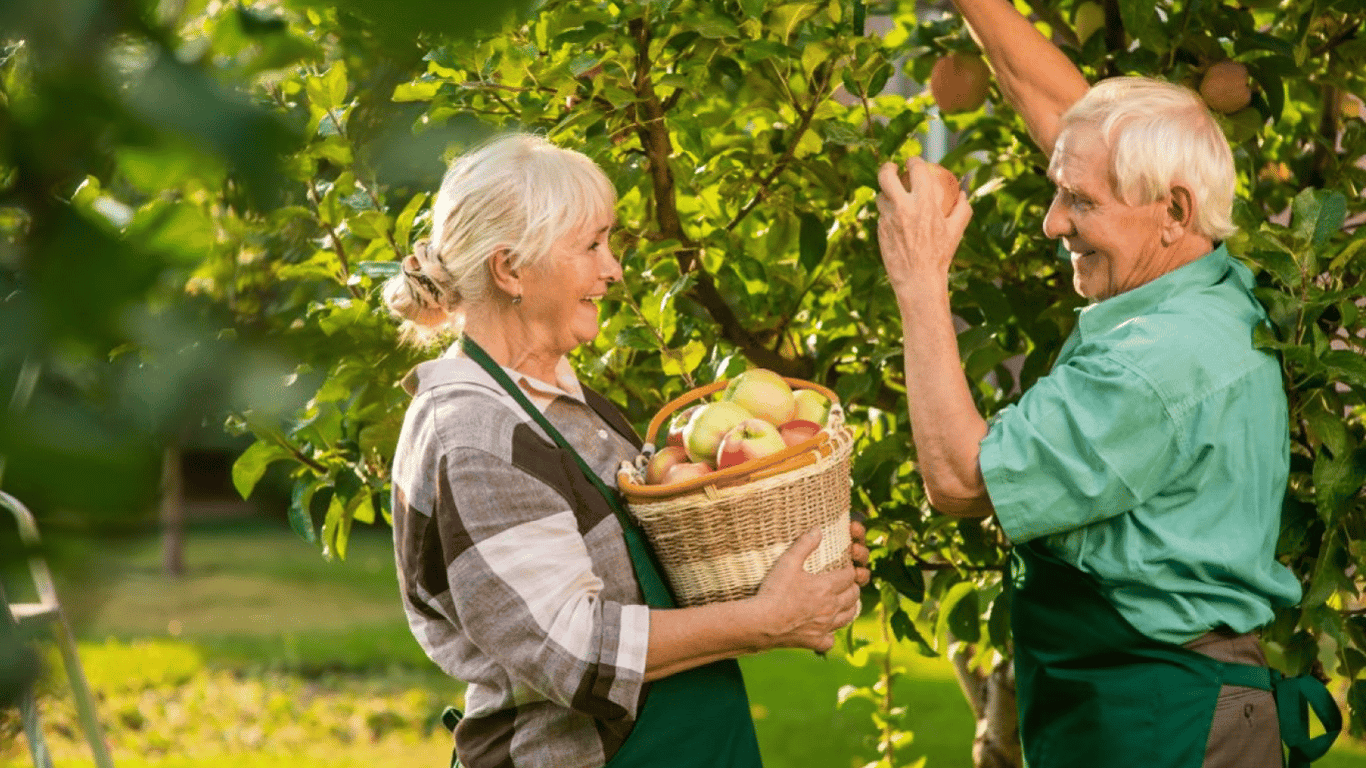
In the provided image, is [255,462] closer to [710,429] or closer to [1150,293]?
[710,429]

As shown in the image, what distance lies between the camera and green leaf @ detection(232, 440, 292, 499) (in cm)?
235

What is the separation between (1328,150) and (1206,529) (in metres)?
1.42

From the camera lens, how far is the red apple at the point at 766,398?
1992 mm

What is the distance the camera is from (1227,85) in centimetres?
267

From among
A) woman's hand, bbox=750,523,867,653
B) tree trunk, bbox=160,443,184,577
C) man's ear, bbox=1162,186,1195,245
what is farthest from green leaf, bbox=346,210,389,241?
tree trunk, bbox=160,443,184,577

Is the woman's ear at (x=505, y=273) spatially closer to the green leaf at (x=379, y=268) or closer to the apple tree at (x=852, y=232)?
the apple tree at (x=852, y=232)

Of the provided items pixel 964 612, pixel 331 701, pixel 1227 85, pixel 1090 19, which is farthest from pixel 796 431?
pixel 331 701

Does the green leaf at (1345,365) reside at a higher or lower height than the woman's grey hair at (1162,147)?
lower

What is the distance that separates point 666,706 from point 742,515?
295 mm

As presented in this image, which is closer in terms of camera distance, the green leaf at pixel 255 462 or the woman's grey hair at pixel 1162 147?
the woman's grey hair at pixel 1162 147

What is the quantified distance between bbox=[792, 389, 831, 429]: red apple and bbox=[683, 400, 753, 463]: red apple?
0.41ft

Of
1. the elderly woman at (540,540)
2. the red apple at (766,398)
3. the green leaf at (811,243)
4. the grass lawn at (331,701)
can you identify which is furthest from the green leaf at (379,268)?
the grass lawn at (331,701)

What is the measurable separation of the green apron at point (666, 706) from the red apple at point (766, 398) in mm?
219

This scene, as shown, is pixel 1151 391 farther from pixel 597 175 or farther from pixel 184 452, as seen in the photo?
pixel 184 452
